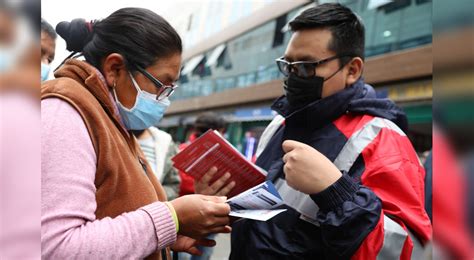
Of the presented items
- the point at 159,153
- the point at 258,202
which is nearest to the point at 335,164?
the point at 258,202

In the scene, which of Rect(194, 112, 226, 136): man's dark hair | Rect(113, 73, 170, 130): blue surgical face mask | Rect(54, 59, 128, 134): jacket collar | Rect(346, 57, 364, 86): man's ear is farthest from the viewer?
Rect(194, 112, 226, 136): man's dark hair

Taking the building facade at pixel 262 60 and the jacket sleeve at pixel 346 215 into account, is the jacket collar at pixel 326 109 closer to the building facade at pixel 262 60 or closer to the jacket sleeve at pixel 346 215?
the building facade at pixel 262 60

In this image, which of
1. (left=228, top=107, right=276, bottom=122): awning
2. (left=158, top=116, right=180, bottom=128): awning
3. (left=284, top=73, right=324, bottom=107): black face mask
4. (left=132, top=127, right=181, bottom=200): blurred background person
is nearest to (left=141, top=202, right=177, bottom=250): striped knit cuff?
(left=284, top=73, right=324, bottom=107): black face mask

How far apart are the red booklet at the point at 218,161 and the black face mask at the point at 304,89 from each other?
15.9 inches

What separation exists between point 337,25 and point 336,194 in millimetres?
918

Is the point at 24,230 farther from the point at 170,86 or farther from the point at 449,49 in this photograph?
the point at 170,86

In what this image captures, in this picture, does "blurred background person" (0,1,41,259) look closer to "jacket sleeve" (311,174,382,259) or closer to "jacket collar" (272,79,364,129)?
"jacket sleeve" (311,174,382,259)

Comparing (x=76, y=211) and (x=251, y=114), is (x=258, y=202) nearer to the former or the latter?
(x=76, y=211)

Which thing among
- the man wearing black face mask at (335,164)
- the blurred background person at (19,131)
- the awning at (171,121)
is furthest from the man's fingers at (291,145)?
the awning at (171,121)

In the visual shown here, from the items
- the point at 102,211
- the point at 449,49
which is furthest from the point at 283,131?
the point at 449,49

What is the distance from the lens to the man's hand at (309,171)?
144 centimetres

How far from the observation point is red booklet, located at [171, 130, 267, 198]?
1.78 metres

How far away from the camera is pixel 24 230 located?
1.92ft

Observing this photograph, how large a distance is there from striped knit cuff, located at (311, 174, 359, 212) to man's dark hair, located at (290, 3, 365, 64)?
749 mm
